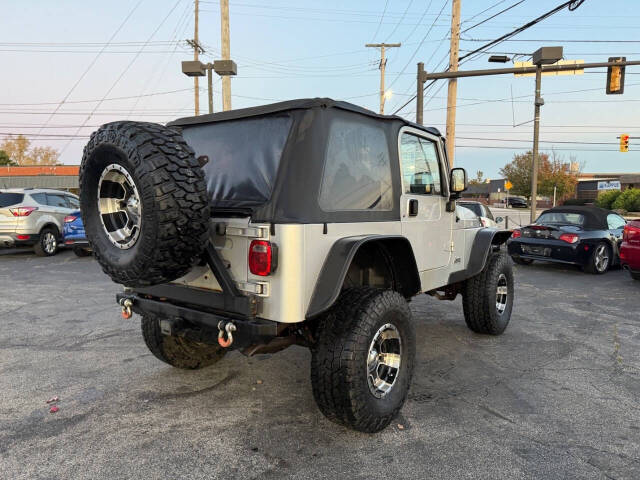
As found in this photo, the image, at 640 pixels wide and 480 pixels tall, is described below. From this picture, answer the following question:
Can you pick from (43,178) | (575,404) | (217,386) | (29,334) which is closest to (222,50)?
(29,334)

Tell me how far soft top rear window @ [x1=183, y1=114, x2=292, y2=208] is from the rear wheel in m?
8.75

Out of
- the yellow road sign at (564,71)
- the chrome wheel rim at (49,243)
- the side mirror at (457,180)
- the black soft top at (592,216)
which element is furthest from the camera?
the yellow road sign at (564,71)

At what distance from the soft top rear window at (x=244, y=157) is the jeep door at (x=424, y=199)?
1137 mm

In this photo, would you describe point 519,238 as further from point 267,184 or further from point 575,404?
point 267,184

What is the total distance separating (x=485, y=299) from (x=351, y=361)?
2.61 meters

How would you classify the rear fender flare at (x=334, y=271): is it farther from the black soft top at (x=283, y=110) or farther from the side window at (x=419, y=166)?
the black soft top at (x=283, y=110)

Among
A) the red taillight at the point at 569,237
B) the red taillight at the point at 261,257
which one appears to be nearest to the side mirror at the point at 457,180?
the red taillight at the point at 261,257

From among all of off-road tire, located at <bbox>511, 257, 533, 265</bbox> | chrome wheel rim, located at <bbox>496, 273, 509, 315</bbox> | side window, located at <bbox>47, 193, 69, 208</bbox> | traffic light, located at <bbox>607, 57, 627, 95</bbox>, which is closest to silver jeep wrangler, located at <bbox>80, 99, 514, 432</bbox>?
chrome wheel rim, located at <bbox>496, 273, 509, 315</bbox>

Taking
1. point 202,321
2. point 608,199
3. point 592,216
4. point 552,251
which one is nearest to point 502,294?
point 202,321

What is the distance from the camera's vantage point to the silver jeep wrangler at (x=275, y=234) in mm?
2557

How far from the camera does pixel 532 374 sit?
4070 mm

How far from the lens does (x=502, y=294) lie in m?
5.36

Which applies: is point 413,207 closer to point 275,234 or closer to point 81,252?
point 275,234

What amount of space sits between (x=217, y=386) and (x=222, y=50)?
1421cm
